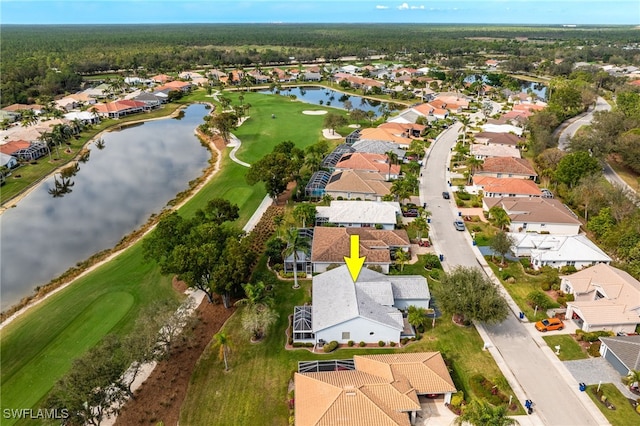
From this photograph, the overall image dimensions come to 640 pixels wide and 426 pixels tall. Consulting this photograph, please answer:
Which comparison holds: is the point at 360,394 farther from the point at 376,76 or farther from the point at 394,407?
the point at 376,76

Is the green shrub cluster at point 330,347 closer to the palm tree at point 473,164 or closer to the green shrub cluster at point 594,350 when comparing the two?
the green shrub cluster at point 594,350

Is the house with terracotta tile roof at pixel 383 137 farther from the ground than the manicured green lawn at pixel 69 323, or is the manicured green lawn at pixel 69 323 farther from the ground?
the house with terracotta tile roof at pixel 383 137

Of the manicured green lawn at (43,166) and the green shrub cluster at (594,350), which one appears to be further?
the manicured green lawn at (43,166)

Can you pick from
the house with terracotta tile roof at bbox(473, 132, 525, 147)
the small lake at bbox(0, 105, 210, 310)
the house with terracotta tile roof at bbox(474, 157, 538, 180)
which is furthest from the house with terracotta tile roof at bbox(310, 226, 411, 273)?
the house with terracotta tile roof at bbox(473, 132, 525, 147)

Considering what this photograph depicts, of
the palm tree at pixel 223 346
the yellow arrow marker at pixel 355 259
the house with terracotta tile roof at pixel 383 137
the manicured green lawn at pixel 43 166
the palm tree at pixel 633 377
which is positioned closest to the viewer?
the palm tree at pixel 633 377

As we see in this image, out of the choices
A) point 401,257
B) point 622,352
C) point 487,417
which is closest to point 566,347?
point 622,352

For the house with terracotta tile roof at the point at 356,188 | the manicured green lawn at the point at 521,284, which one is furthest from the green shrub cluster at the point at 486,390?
the house with terracotta tile roof at the point at 356,188

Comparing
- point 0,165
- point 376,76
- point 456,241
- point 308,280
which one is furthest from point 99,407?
point 376,76
